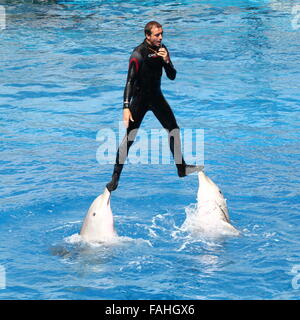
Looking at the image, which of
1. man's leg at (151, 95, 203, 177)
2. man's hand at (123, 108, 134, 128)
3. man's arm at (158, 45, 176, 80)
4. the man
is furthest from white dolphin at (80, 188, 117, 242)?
man's arm at (158, 45, 176, 80)

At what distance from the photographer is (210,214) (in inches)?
269

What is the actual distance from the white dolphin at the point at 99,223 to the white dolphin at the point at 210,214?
2.92 ft

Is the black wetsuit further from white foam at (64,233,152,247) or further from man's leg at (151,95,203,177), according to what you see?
white foam at (64,233,152,247)

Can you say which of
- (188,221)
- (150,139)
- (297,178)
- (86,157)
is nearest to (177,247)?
(188,221)

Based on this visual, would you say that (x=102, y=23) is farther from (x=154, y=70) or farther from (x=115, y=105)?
(x=154, y=70)

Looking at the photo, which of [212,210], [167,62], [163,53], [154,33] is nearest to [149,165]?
[212,210]

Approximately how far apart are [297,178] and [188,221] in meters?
1.87

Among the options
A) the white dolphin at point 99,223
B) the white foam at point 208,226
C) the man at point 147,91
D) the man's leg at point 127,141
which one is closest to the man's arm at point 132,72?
the man at point 147,91

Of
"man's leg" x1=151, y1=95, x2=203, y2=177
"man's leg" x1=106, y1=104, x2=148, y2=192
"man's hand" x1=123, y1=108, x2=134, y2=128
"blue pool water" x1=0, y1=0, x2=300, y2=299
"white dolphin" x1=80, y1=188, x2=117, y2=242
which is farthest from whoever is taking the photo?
"man's leg" x1=151, y1=95, x2=203, y2=177

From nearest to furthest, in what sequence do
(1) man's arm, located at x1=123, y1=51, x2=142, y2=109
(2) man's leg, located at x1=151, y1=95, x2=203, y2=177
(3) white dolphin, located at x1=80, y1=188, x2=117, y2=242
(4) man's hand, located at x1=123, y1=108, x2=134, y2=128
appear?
1. (3) white dolphin, located at x1=80, y1=188, x2=117, y2=242
2. (4) man's hand, located at x1=123, y1=108, x2=134, y2=128
3. (1) man's arm, located at x1=123, y1=51, x2=142, y2=109
4. (2) man's leg, located at x1=151, y1=95, x2=203, y2=177

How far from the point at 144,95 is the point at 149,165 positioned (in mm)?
2089

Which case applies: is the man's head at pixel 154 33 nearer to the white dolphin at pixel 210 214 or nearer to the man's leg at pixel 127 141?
the man's leg at pixel 127 141

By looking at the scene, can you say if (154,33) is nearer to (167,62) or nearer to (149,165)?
(167,62)

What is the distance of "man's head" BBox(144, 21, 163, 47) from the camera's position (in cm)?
662
